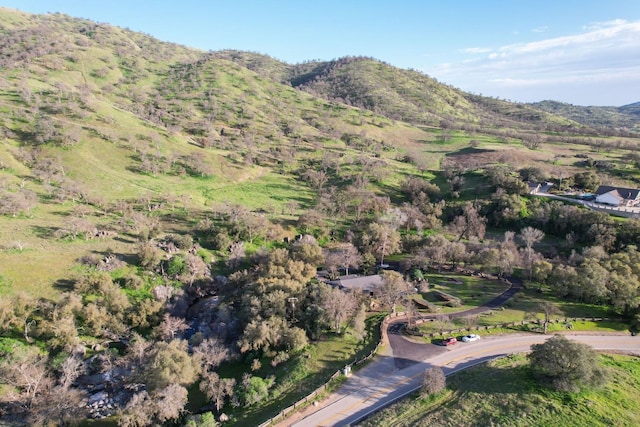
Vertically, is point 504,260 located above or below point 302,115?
below

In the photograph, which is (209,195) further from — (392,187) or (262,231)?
(392,187)

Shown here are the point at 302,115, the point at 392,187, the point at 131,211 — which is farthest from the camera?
the point at 302,115

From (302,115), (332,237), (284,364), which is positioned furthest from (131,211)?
(302,115)

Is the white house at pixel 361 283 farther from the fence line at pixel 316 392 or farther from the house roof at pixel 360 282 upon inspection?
the fence line at pixel 316 392

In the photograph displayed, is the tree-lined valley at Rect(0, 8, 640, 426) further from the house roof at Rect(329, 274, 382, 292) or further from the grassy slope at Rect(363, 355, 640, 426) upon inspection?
the grassy slope at Rect(363, 355, 640, 426)

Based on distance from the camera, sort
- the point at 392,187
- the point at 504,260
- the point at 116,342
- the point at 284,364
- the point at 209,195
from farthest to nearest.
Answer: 1. the point at 392,187
2. the point at 209,195
3. the point at 504,260
4. the point at 116,342
5. the point at 284,364
